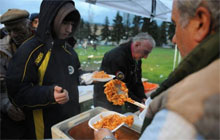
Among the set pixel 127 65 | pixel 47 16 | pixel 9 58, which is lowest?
pixel 127 65

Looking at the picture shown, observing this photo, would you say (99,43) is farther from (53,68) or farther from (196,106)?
(196,106)

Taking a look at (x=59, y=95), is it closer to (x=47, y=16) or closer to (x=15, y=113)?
(x=15, y=113)

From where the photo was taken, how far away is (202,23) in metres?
0.50

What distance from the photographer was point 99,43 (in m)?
5.82

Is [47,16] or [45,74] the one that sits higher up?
[47,16]

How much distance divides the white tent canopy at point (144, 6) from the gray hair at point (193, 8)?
2.61m

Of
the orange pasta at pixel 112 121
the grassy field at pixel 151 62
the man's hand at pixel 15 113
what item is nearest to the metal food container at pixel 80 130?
the orange pasta at pixel 112 121

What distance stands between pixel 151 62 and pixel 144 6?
5.10m

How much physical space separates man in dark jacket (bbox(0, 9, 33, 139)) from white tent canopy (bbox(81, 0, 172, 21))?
59.6 inches

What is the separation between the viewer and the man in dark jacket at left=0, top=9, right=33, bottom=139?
1.60 m

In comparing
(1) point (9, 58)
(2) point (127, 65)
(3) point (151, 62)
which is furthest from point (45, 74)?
(3) point (151, 62)

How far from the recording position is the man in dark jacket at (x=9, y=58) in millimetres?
1604

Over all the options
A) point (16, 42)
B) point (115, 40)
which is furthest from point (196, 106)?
point (115, 40)

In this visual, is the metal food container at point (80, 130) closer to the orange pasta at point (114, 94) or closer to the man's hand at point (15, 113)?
the orange pasta at point (114, 94)
